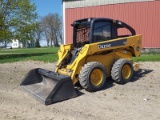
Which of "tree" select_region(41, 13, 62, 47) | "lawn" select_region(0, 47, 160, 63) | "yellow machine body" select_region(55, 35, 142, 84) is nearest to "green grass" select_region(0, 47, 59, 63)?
"lawn" select_region(0, 47, 160, 63)

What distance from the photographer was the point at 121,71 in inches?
312

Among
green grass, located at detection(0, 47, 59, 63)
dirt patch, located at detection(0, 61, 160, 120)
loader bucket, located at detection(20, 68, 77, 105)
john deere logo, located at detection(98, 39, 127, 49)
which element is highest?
john deere logo, located at detection(98, 39, 127, 49)

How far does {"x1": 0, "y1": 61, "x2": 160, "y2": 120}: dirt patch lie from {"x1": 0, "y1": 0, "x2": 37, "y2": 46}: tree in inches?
690

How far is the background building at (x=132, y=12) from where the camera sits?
18.6 m

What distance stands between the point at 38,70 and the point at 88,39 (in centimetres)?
189

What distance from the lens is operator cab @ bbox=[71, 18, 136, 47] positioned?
305 inches

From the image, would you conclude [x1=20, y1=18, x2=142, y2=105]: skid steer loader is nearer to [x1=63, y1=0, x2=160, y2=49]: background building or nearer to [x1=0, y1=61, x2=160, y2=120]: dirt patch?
[x1=0, y1=61, x2=160, y2=120]: dirt patch

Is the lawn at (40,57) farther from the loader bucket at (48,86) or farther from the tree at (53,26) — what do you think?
the tree at (53,26)

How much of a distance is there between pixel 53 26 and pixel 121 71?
82492 millimetres

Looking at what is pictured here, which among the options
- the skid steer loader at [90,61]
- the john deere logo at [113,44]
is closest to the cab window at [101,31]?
the skid steer loader at [90,61]

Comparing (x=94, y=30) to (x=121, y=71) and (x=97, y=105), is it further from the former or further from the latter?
(x=97, y=105)

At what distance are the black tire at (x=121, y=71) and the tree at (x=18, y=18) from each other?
60.0ft

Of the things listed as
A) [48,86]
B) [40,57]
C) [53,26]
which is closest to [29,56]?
[40,57]

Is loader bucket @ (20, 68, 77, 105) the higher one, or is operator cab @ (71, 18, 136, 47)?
operator cab @ (71, 18, 136, 47)
